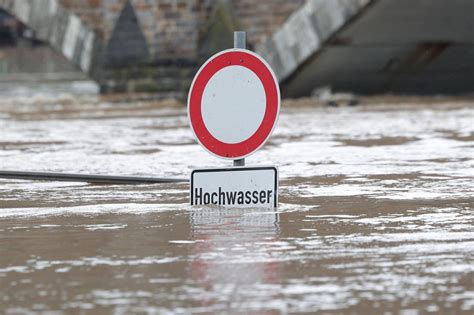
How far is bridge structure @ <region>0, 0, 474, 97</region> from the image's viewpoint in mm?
20656

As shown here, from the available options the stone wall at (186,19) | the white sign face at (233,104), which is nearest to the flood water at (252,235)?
the white sign face at (233,104)

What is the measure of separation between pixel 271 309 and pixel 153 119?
12.5 m

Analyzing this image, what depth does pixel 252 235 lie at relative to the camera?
668 cm

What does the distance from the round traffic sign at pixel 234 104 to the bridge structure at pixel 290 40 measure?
12.1m

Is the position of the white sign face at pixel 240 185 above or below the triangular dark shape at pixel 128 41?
below

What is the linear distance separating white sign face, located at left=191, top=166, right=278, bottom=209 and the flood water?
0.09 metres

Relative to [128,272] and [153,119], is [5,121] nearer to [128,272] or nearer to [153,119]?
[153,119]

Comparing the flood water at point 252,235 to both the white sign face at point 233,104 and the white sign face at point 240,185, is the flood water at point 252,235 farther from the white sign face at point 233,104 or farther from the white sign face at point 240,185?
the white sign face at point 233,104

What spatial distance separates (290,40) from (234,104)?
1320 cm

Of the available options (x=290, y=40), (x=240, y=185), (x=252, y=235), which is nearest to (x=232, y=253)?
(x=252, y=235)

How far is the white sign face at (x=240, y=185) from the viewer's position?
7.68 metres

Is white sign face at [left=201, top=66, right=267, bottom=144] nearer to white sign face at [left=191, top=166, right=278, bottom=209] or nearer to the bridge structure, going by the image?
white sign face at [left=191, top=166, right=278, bottom=209]

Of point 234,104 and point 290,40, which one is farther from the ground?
point 290,40

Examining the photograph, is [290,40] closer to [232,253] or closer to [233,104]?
[233,104]
